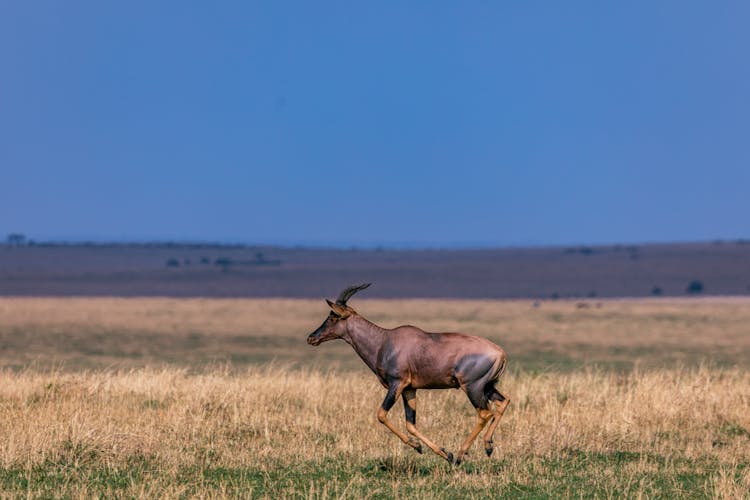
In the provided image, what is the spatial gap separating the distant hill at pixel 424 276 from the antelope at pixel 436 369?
59466 millimetres

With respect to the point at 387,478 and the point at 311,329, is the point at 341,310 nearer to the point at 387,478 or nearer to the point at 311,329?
the point at 387,478

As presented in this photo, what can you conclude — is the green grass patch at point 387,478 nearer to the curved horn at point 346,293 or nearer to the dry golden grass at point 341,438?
the dry golden grass at point 341,438

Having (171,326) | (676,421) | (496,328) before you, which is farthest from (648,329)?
(676,421)

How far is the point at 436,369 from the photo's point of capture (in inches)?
477

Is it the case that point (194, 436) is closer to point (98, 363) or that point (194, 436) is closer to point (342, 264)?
point (98, 363)

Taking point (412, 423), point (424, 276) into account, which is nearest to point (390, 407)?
point (412, 423)

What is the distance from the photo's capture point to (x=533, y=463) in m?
13.2

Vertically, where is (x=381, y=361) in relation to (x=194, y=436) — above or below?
above

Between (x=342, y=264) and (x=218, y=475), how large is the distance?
288 ft

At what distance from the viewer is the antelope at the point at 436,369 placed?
12.1 m

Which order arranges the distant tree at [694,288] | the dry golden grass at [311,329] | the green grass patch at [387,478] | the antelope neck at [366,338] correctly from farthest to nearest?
1. the distant tree at [694,288]
2. the dry golden grass at [311,329]
3. the antelope neck at [366,338]
4. the green grass patch at [387,478]

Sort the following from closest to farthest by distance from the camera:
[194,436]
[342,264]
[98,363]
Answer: [194,436], [98,363], [342,264]

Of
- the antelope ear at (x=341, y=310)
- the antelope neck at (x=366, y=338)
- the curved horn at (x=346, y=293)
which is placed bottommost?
the antelope neck at (x=366, y=338)

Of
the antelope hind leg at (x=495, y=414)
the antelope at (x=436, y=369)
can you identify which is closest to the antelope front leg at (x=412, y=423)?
the antelope at (x=436, y=369)
